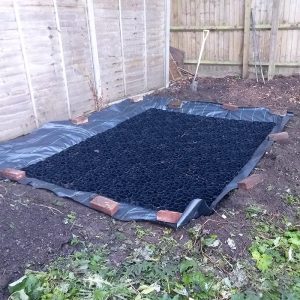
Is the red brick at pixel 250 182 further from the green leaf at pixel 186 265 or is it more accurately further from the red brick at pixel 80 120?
the red brick at pixel 80 120

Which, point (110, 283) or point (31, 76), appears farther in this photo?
point (31, 76)

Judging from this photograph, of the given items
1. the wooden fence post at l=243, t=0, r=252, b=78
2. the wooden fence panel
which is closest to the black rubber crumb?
the wooden fence panel

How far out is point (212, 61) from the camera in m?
7.64

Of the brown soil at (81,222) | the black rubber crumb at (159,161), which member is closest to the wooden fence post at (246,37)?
the black rubber crumb at (159,161)

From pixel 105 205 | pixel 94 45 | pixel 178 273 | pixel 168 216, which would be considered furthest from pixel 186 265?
pixel 94 45

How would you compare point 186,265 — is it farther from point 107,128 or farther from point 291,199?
point 107,128

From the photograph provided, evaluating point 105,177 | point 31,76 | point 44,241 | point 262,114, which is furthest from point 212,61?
point 44,241

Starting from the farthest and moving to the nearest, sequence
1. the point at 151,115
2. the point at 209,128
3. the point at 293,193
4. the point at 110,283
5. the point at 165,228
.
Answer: the point at 151,115
the point at 209,128
the point at 293,193
the point at 165,228
the point at 110,283

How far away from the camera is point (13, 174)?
329 cm

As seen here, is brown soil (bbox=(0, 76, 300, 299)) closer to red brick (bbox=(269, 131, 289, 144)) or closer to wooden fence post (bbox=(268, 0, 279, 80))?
red brick (bbox=(269, 131, 289, 144))

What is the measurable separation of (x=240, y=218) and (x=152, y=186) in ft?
3.17

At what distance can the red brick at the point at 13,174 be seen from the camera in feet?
10.7

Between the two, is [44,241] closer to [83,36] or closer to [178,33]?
[83,36]

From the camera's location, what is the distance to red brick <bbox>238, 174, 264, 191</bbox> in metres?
2.91
